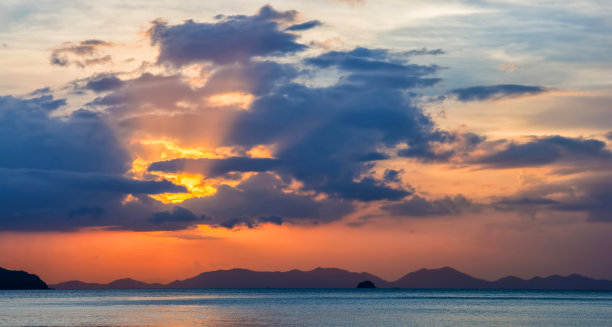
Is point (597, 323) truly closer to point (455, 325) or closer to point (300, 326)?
point (455, 325)

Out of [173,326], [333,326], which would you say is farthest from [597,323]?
[173,326]

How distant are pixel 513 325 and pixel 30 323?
6944 centimetres

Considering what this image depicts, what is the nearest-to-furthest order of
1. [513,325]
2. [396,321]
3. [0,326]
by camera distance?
[0,326] < [513,325] < [396,321]

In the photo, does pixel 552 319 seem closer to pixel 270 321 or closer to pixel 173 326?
pixel 270 321

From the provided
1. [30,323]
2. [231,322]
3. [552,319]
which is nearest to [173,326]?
[231,322]

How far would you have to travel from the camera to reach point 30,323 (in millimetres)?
97312

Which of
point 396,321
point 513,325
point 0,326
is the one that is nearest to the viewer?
point 0,326

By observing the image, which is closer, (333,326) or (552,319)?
(333,326)

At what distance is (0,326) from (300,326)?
4026 centimetres

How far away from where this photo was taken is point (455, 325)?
10381 centimetres

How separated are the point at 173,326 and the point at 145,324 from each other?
15.5ft

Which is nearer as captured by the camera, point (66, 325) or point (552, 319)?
point (66, 325)

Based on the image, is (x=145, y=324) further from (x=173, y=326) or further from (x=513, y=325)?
(x=513, y=325)

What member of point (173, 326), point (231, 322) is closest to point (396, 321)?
point (231, 322)
